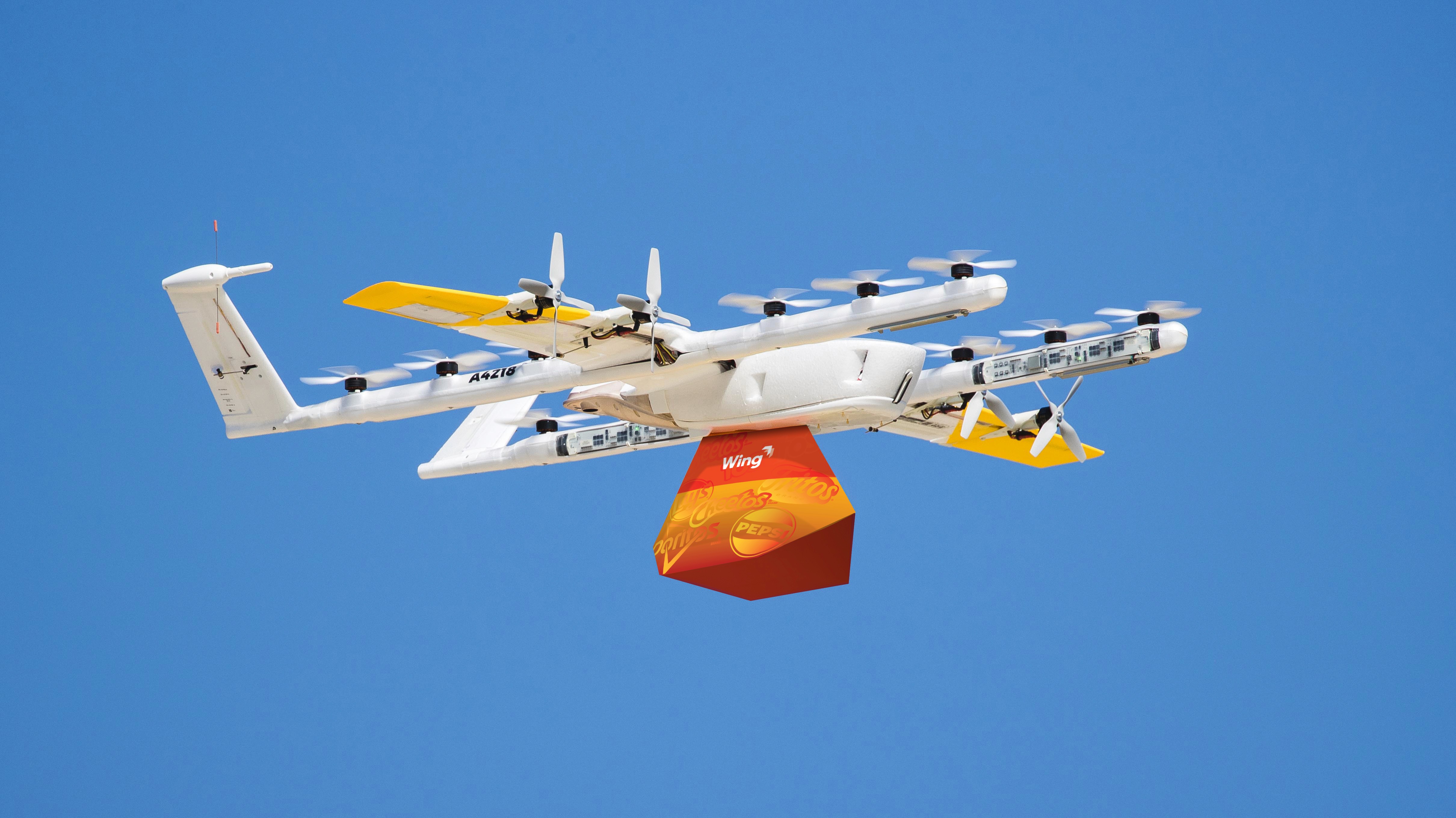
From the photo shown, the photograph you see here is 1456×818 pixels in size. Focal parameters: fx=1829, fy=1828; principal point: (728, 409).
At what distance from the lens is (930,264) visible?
32.1 meters

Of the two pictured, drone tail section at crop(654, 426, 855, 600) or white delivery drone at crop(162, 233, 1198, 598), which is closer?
white delivery drone at crop(162, 233, 1198, 598)

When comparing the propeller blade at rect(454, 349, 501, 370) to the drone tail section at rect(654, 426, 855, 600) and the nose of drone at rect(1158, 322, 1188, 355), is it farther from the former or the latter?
the nose of drone at rect(1158, 322, 1188, 355)

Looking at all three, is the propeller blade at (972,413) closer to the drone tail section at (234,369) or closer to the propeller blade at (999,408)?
the propeller blade at (999,408)

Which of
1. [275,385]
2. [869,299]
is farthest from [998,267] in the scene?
[275,385]

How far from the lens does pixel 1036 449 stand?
3797 centimetres

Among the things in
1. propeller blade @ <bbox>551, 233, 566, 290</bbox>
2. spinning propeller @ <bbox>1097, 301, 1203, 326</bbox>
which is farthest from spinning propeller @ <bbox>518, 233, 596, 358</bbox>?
spinning propeller @ <bbox>1097, 301, 1203, 326</bbox>

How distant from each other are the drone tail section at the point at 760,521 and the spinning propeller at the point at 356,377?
621 cm

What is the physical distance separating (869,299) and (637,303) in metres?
4.19

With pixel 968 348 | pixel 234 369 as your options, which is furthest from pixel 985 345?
pixel 234 369

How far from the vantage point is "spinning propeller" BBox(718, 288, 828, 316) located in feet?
110

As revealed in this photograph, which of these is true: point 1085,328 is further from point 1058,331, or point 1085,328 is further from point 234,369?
point 234,369

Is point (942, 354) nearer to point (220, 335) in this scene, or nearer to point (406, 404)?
point (406, 404)

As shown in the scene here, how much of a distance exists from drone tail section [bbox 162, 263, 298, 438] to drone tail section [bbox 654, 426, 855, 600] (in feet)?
27.7

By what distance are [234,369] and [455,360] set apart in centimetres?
496
